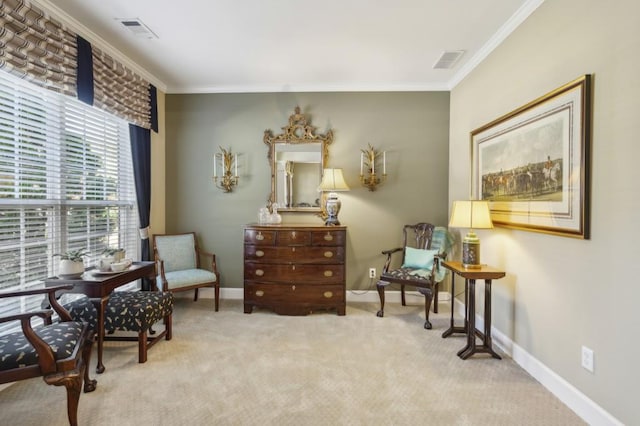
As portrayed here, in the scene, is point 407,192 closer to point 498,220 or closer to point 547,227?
point 498,220

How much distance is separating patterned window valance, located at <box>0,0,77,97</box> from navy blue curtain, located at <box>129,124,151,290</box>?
91 cm

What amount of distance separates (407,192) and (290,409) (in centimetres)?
283

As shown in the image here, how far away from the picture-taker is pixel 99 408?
6.16 ft

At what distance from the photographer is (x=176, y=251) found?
370 centimetres

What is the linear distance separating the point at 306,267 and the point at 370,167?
1510 mm

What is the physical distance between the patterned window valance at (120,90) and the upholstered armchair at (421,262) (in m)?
3.20

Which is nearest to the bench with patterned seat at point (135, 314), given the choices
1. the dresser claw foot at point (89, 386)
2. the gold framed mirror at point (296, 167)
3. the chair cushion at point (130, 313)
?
the chair cushion at point (130, 313)

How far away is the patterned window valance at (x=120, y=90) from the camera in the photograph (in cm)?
279

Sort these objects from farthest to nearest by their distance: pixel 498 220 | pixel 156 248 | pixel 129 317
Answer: pixel 156 248, pixel 498 220, pixel 129 317

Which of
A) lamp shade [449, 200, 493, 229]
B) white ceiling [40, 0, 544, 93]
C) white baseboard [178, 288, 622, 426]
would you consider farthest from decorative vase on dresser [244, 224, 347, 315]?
white ceiling [40, 0, 544, 93]

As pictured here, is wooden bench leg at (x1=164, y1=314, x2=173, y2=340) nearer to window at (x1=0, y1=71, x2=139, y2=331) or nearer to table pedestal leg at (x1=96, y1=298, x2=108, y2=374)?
table pedestal leg at (x1=96, y1=298, x2=108, y2=374)

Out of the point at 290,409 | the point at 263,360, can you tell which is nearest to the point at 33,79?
the point at 263,360

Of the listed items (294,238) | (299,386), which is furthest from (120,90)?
(299,386)

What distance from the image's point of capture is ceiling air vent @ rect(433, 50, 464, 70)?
3051 mm
